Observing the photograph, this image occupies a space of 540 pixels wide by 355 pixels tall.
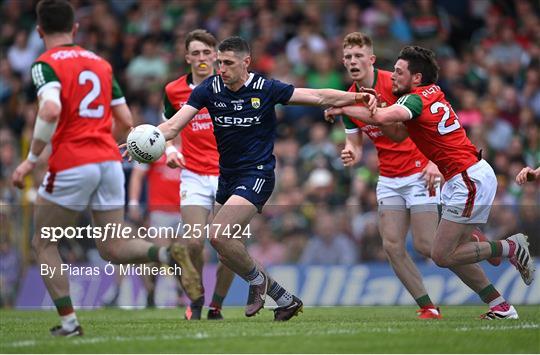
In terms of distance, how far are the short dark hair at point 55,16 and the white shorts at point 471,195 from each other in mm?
3963

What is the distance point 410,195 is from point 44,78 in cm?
435

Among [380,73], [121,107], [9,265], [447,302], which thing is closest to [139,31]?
[9,265]

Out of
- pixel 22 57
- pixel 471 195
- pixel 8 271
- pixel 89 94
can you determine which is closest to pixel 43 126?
pixel 89 94

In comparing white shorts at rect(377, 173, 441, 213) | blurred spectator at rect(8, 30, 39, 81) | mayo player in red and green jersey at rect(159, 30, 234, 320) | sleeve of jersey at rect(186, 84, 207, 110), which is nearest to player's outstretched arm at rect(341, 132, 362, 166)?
white shorts at rect(377, 173, 441, 213)

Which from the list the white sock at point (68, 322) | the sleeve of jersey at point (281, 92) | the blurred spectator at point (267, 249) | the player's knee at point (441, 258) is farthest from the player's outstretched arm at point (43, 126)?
the blurred spectator at point (267, 249)

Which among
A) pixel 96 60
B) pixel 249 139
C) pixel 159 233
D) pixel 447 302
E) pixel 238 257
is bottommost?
pixel 447 302

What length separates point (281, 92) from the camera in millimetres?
10531

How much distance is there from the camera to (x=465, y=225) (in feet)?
34.7

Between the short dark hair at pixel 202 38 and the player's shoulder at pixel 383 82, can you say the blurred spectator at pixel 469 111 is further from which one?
the short dark hair at pixel 202 38

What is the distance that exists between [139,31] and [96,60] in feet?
44.4

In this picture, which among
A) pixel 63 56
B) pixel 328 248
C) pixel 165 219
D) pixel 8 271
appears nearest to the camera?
pixel 63 56

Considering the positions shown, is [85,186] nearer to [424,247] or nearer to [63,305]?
[63,305]

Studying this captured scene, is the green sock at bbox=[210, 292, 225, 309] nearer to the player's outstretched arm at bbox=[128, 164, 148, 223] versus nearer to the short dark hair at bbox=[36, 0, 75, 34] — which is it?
the player's outstretched arm at bbox=[128, 164, 148, 223]

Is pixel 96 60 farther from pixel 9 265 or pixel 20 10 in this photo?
pixel 20 10
